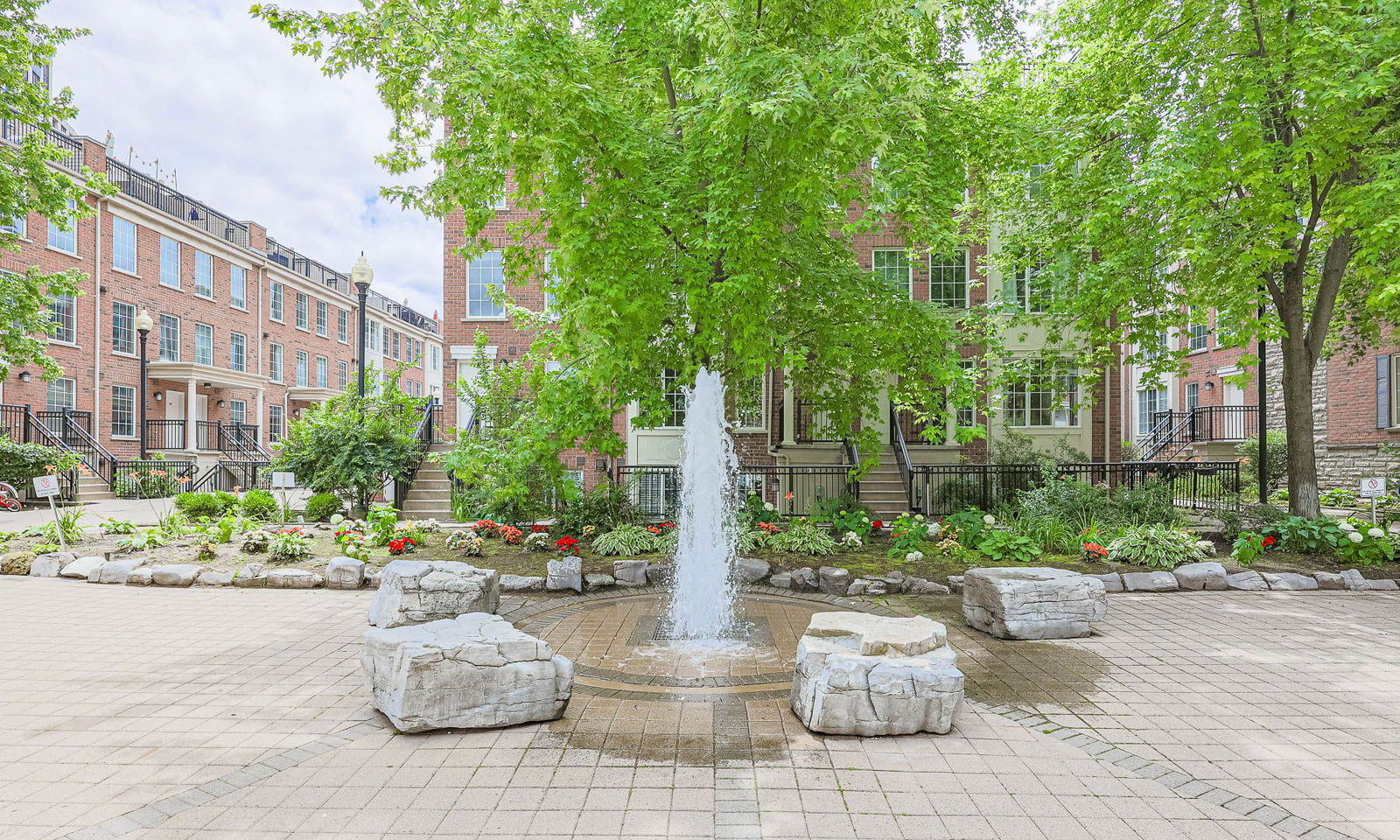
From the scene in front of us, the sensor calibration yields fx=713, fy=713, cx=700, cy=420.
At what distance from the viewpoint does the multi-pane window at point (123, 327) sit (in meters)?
23.0

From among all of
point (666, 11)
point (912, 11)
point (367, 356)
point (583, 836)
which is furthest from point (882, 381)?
point (367, 356)

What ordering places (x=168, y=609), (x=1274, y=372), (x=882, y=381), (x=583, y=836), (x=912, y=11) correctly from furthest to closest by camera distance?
1. (x=1274, y=372)
2. (x=882, y=381)
3. (x=168, y=609)
4. (x=912, y=11)
5. (x=583, y=836)

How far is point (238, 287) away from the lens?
28906mm

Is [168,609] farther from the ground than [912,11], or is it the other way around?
[912,11]

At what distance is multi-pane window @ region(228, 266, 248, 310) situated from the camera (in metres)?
28.4

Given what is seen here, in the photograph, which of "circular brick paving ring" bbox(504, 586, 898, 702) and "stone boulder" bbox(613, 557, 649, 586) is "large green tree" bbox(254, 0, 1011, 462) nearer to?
"stone boulder" bbox(613, 557, 649, 586)

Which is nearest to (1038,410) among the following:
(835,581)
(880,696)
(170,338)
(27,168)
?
(835,581)

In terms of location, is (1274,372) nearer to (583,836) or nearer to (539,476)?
(539,476)

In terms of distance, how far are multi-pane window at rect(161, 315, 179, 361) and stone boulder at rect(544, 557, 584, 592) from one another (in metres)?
24.0

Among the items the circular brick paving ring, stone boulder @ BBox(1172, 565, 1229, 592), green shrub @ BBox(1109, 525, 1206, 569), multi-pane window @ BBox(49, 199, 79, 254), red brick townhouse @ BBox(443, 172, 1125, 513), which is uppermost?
multi-pane window @ BBox(49, 199, 79, 254)

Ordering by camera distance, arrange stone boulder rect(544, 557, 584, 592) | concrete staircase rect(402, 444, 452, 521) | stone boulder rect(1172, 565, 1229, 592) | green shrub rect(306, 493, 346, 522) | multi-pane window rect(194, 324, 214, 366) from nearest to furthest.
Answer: stone boulder rect(544, 557, 584, 592)
stone boulder rect(1172, 565, 1229, 592)
green shrub rect(306, 493, 346, 522)
concrete staircase rect(402, 444, 452, 521)
multi-pane window rect(194, 324, 214, 366)

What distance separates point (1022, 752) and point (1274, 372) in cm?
2236

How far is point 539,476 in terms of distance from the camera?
10.9 m

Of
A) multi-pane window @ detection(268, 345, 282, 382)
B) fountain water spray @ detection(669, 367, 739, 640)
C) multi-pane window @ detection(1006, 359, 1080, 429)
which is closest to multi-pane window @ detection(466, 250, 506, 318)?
fountain water spray @ detection(669, 367, 739, 640)
